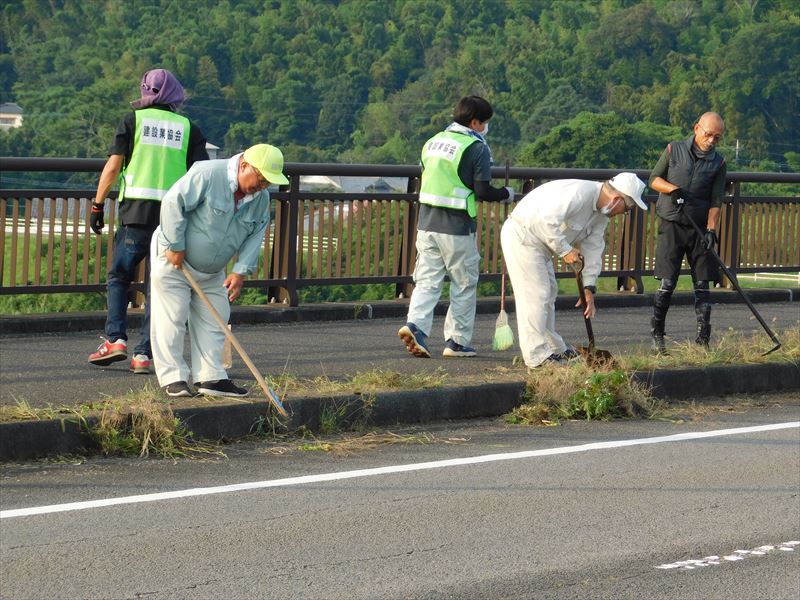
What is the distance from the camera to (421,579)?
18.6 feet

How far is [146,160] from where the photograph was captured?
31.2ft

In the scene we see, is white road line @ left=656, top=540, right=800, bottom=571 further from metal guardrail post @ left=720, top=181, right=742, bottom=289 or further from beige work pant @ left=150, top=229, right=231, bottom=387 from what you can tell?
metal guardrail post @ left=720, top=181, right=742, bottom=289

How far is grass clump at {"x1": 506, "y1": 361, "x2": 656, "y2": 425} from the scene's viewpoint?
9281 mm

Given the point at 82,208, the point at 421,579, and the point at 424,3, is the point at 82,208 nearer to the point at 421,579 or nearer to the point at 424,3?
the point at 421,579

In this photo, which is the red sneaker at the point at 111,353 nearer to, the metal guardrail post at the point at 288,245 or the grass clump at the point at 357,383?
the grass clump at the point at 357,383

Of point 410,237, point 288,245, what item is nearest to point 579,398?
point 288,245

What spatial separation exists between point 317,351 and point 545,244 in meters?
1.98

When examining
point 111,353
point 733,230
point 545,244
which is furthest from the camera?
point 733,230

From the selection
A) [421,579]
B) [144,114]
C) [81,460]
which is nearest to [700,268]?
[144,114]

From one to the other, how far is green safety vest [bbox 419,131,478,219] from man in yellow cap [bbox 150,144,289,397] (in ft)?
8.36

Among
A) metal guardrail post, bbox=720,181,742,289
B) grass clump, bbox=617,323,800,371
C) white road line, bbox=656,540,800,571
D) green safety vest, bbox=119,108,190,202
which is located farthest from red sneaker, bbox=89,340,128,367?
metal guardrail post, bbox=720,181,742,289

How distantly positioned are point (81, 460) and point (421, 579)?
2.50 metres

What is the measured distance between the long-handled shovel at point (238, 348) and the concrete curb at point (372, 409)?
0.08 m

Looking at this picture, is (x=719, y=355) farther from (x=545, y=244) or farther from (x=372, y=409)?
(x=372, y=409)
